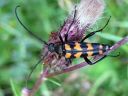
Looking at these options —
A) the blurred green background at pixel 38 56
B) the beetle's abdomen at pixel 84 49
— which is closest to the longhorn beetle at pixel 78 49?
the beetle's abdomen at pixel 84 49

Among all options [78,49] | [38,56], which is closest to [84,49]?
[78,49]

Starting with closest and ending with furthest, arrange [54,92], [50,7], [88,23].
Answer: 1. [88,23]
2. [54,92]
3. [50,7]

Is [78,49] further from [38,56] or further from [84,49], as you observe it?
[38,56]

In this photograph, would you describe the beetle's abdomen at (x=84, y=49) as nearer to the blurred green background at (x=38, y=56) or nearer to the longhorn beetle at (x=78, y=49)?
the longhorn beetle at (x=78, y=49)

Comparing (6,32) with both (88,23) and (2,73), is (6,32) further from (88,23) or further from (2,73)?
(88,23)

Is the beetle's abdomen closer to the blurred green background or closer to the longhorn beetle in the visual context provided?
the longhorn beetle

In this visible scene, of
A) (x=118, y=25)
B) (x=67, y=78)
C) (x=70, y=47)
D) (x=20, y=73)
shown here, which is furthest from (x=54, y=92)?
(x=70, y=47)
